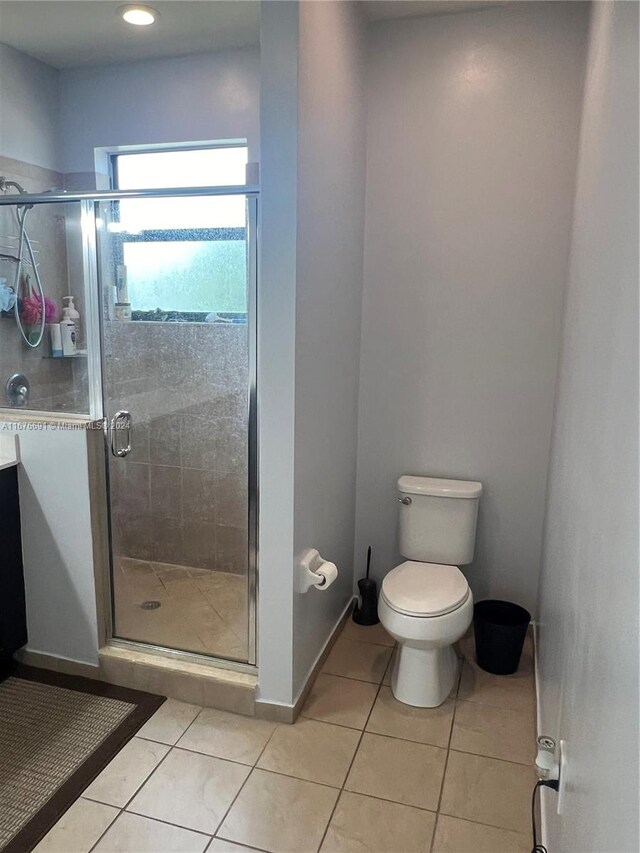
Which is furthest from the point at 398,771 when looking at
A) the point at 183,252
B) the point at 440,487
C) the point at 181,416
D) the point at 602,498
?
the point at 183,252

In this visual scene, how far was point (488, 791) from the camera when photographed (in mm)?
2008

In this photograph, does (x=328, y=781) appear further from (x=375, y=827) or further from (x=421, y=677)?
(x=421, y=677)

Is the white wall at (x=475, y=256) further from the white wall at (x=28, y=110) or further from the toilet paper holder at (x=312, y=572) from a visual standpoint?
the white wall at (x=28, y=110)

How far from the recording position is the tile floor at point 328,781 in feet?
5.94

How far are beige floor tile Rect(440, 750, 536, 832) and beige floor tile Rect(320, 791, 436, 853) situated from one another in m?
0.11

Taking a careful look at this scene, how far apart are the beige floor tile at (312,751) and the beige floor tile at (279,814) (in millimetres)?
41

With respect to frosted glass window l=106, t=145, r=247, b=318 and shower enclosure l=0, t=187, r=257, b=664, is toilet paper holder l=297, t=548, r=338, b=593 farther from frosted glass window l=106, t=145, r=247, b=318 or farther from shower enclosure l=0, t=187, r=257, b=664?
frosted glass window l=106, t=145, r=247, b=318

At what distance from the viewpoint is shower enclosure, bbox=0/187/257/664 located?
87.8 inches

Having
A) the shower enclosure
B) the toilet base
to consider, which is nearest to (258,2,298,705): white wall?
the shower enclosure

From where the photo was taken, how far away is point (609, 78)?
1558 millimetres

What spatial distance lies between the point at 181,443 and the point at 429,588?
44.4 inches

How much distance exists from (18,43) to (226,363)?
1.89 metres

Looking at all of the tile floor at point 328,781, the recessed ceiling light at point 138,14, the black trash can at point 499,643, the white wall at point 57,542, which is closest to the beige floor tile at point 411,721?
the tile floor at point 328,781

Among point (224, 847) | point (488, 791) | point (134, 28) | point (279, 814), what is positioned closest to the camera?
point (224, 847)
